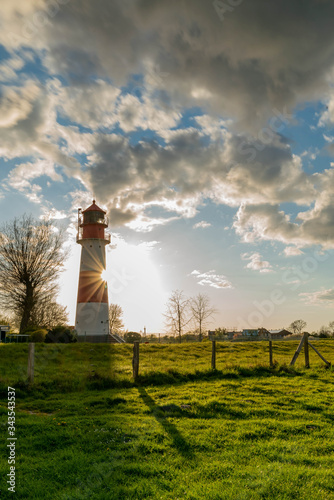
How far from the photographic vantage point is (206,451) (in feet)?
24.7

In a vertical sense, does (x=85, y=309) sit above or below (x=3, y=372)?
above

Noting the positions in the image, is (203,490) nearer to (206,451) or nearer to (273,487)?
(273,487)

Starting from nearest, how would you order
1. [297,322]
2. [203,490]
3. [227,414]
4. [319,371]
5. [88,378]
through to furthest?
[203,490]
[227,414]
[88,378]
[319,371]
[297,322]

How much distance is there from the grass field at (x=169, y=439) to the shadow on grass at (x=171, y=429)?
3cm

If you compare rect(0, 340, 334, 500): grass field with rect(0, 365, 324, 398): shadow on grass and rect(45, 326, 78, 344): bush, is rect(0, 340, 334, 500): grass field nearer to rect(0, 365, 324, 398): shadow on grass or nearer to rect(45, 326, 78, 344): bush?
rect(0, 365, 324, 398): shadow on grass

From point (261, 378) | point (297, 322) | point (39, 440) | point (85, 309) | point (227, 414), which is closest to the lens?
point (39, 440)

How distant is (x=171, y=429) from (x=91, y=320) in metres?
35.0

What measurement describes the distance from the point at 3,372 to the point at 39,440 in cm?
1227

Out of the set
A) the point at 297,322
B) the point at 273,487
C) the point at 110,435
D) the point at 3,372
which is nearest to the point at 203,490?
the point at 273,487

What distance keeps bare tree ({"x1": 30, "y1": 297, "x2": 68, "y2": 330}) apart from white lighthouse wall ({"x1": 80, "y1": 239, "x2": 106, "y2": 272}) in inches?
353

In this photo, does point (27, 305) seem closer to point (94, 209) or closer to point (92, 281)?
point (92, 281)

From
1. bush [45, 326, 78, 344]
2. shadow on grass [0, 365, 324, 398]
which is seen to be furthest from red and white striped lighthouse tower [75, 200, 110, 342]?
shadow on grass [0, 365, 324, 398]

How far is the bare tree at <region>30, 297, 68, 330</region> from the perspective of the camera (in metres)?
50.4

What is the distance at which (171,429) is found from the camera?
8.99 meters
